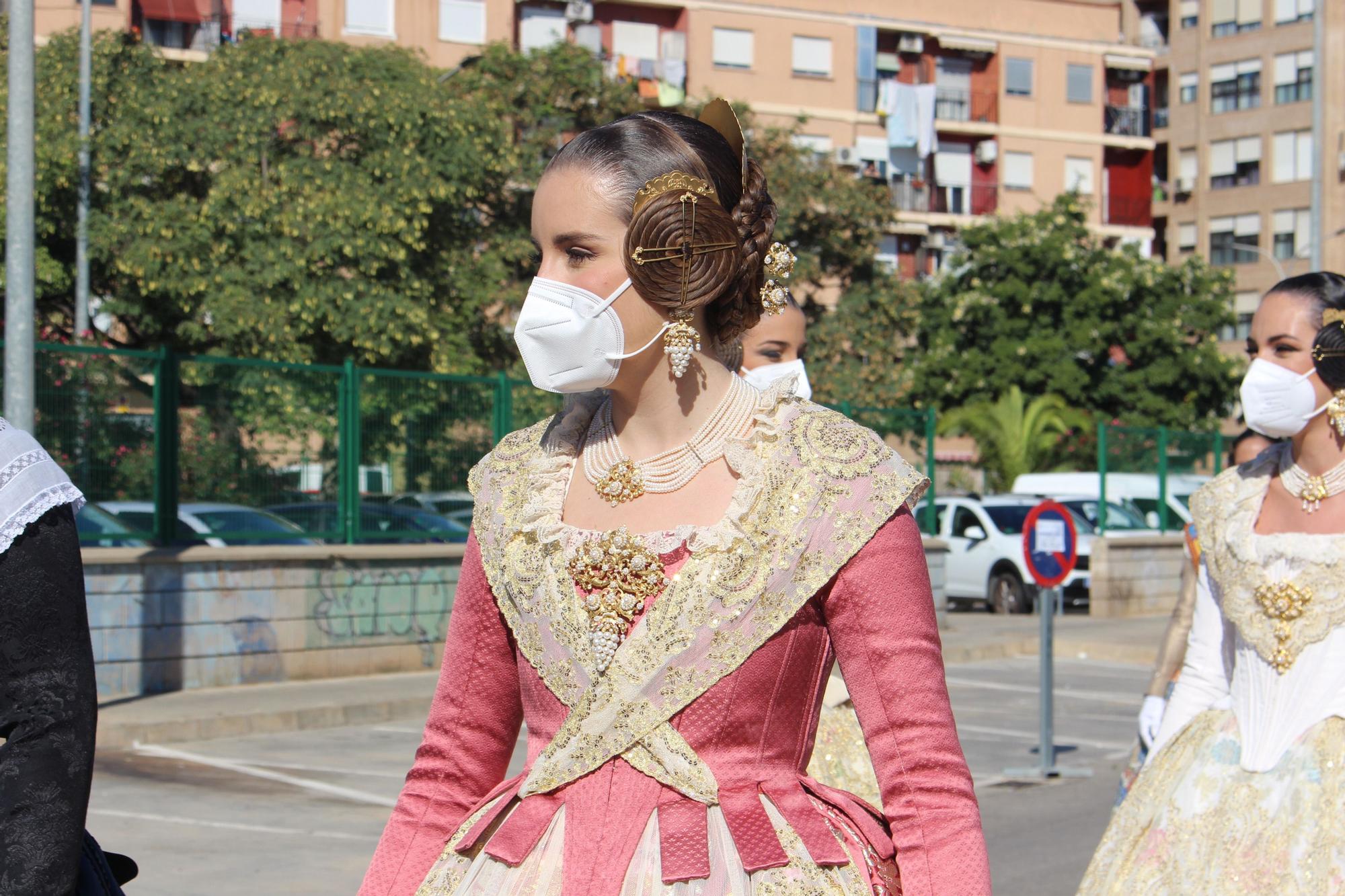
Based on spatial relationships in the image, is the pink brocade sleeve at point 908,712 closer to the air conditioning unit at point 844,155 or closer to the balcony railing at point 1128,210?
the air conditioning unit at point 844,155

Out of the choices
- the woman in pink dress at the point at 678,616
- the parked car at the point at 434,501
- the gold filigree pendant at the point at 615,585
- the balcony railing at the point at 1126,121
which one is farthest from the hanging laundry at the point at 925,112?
the gold filigree pendant at the point at 615,585

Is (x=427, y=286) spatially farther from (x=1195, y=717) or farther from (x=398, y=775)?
(x=1195, y=717)

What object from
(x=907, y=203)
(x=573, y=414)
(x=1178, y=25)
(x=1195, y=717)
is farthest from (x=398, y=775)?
(x=1178, y=25)

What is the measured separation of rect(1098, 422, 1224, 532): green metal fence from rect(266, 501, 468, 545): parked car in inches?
467

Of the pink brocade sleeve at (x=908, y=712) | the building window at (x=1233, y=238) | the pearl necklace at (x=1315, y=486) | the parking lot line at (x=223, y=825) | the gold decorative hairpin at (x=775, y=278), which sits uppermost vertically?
the building window at (x=1233, y=238)

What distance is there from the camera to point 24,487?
7.88 feet

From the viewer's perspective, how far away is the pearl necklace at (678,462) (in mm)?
2426

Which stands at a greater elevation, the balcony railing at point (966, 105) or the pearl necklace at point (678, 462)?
the balcony railing at point (966, 105)

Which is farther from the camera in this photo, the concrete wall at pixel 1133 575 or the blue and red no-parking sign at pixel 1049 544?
the concrete wall at pixel 1133 575

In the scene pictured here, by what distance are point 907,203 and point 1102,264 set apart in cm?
1406

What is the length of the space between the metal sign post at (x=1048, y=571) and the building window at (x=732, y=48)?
4113cm

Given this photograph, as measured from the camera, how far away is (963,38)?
5578 centimetres

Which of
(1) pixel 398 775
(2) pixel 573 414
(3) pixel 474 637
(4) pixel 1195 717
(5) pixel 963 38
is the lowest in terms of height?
(1) pixel 398 775

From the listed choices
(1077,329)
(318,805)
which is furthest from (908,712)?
(1077,329)
